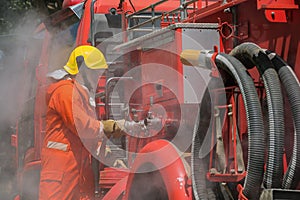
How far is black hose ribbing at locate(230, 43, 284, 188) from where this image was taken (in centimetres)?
294

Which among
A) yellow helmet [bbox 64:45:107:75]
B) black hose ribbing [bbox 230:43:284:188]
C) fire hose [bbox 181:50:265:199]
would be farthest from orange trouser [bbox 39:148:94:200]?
black hose ribbing [bbox 230:43:284:188]

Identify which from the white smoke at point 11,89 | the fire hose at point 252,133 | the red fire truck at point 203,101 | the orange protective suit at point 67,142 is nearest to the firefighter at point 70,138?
the orange protective suit at point 67,142

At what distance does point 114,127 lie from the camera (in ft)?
15.5

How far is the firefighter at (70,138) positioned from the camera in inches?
183

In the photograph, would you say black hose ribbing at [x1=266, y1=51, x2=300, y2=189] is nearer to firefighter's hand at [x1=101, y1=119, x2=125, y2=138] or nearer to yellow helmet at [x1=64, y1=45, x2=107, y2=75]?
firefighter's hand at [x1=101, y1=119, x2=125, y2=138]

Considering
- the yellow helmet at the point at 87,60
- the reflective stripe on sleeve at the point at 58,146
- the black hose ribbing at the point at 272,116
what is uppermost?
the yellow helmet at the point at 87,60

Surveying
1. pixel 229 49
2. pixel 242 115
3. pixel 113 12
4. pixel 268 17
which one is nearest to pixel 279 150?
pixel 242 115

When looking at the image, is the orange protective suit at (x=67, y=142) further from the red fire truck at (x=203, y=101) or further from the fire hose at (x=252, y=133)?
the fire hose at (x=252, y=133)

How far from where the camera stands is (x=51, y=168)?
15.6 ft

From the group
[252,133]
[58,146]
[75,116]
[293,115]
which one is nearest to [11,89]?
[58,146]

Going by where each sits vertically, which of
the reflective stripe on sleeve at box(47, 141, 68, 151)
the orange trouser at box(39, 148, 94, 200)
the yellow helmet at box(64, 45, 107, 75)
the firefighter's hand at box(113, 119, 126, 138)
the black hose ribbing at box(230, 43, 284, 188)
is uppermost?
the yellow helmet at box(64, 45, 107, 75)

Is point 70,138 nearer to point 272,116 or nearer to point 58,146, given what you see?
point 58,146

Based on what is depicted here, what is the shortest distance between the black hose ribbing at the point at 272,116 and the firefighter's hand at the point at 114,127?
67.0 inches

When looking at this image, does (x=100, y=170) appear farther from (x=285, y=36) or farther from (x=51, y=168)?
(x=285, y=36)
